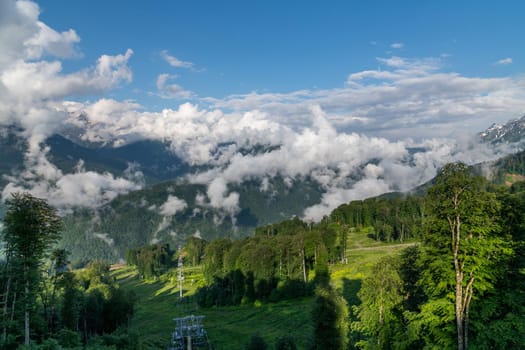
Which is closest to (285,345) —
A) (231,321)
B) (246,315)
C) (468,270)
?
(468,270)

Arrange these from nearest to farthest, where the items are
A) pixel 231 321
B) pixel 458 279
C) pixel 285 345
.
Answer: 1. pixel 458 279
2. pixel 285 345
3. pixel 231 321

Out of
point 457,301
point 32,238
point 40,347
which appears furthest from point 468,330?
point 32,238

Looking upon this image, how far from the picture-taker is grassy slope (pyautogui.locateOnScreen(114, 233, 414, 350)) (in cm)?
7938

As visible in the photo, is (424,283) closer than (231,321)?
Yes

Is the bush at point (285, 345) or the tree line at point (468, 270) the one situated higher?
the tree line at point (468, 270)

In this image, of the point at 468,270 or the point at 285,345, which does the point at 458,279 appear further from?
the point at 285,345

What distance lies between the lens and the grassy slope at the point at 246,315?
260 feet

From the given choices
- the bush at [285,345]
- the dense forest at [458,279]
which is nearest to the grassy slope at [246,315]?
the bush at [285,345]

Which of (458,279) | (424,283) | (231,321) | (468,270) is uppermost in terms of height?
(468,270)

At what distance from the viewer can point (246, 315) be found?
10212cm

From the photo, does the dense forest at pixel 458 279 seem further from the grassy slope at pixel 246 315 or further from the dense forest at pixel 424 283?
the grassy slope at pixel 246 315

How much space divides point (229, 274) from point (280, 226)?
73431 millimetres

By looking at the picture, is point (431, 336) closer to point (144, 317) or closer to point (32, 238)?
point (32, 238)

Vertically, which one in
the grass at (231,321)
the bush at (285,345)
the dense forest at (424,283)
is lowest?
the grass at (231,321)
